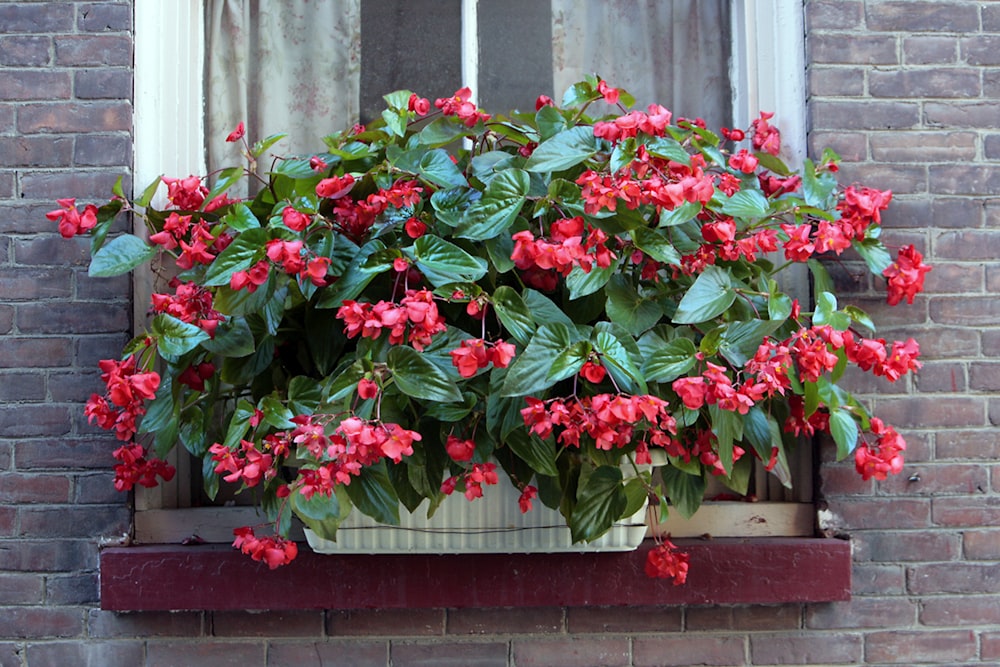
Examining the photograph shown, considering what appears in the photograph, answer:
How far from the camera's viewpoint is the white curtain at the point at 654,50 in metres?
2.04

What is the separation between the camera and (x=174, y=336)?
1.45 m

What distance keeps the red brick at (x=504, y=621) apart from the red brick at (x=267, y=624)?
0.24m

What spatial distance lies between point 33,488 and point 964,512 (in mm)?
1706

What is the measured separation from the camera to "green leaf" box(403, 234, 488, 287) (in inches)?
54.1

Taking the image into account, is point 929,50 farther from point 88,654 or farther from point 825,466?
point 88,654

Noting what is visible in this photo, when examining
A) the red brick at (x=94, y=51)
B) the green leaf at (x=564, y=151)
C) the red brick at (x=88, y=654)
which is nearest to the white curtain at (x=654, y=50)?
the green leaf at (x=564, y=151)

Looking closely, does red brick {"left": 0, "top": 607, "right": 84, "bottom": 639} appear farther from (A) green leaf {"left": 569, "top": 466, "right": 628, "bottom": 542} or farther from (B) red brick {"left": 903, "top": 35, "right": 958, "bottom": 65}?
(B) red brick {"left": 903, "top": 35, "right": 958, "bottom": 65}

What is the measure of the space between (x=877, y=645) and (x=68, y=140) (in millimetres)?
1766

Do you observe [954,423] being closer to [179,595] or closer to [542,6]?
[542,6]

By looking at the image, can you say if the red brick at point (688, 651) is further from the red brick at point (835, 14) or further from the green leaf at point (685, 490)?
the red brick at point (835, 14)

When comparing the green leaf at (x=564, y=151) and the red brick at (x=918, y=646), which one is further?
the red brick at (x=918, y=646)

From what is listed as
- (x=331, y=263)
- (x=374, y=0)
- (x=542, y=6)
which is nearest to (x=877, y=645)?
(x=331, y=263)

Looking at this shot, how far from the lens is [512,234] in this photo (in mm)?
1476

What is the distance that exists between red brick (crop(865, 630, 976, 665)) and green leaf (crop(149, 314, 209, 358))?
1.31 meters
